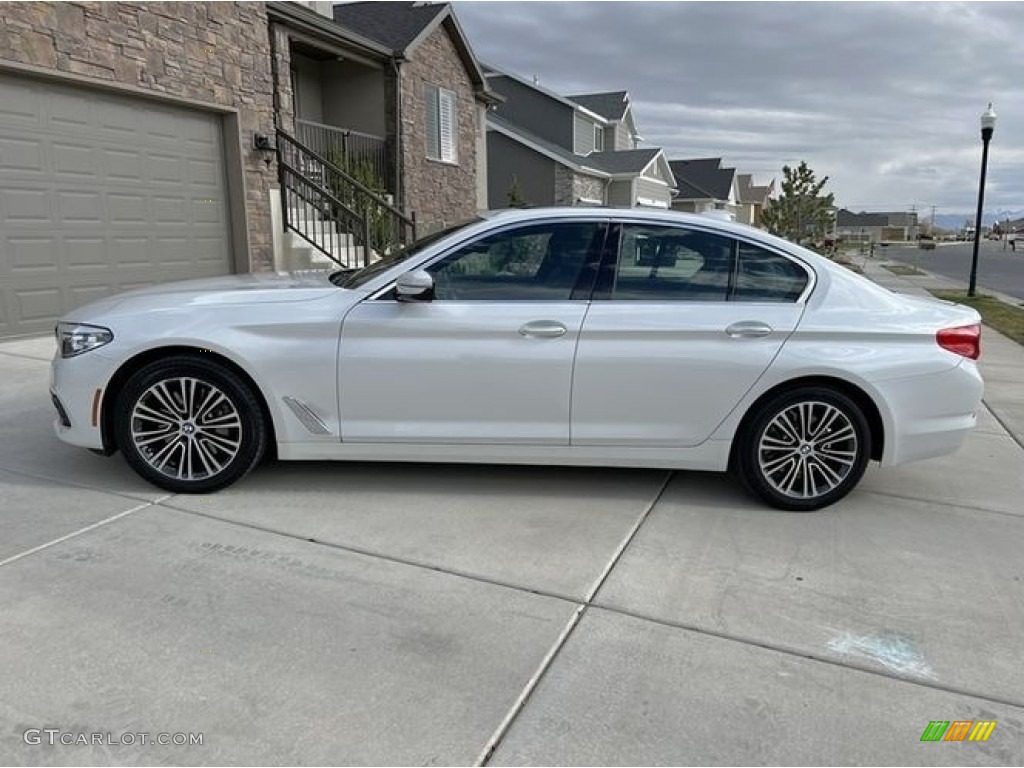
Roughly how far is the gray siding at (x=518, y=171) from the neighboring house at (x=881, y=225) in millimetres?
119075

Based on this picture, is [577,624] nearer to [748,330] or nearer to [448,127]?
[748,330]

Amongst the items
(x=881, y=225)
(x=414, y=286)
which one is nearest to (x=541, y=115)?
(x=414, y=286)

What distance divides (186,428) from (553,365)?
2019mm

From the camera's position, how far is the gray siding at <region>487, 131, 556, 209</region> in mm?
27344

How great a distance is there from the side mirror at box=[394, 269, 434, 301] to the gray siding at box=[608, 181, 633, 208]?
2829cm

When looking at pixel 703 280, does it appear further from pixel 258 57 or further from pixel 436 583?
pixel 258 57

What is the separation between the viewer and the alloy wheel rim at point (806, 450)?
420cm

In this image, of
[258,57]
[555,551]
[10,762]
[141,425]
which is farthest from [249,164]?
[10,762]

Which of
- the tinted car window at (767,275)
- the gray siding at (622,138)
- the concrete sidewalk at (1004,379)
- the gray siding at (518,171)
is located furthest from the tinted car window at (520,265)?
the gray siding at (622,138)

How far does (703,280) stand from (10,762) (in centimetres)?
361

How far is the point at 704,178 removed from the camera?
166 ft

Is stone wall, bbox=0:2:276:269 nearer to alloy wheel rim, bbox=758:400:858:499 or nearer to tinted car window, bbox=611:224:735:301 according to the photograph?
tinted car window, bbox=611:224:735:301

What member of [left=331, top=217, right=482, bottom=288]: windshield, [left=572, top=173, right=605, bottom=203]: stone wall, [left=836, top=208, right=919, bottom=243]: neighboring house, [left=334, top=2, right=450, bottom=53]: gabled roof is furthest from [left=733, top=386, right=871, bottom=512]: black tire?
[left=836, top=208, right=919, bottom=243]: neighboring house

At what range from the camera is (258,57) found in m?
10.7
